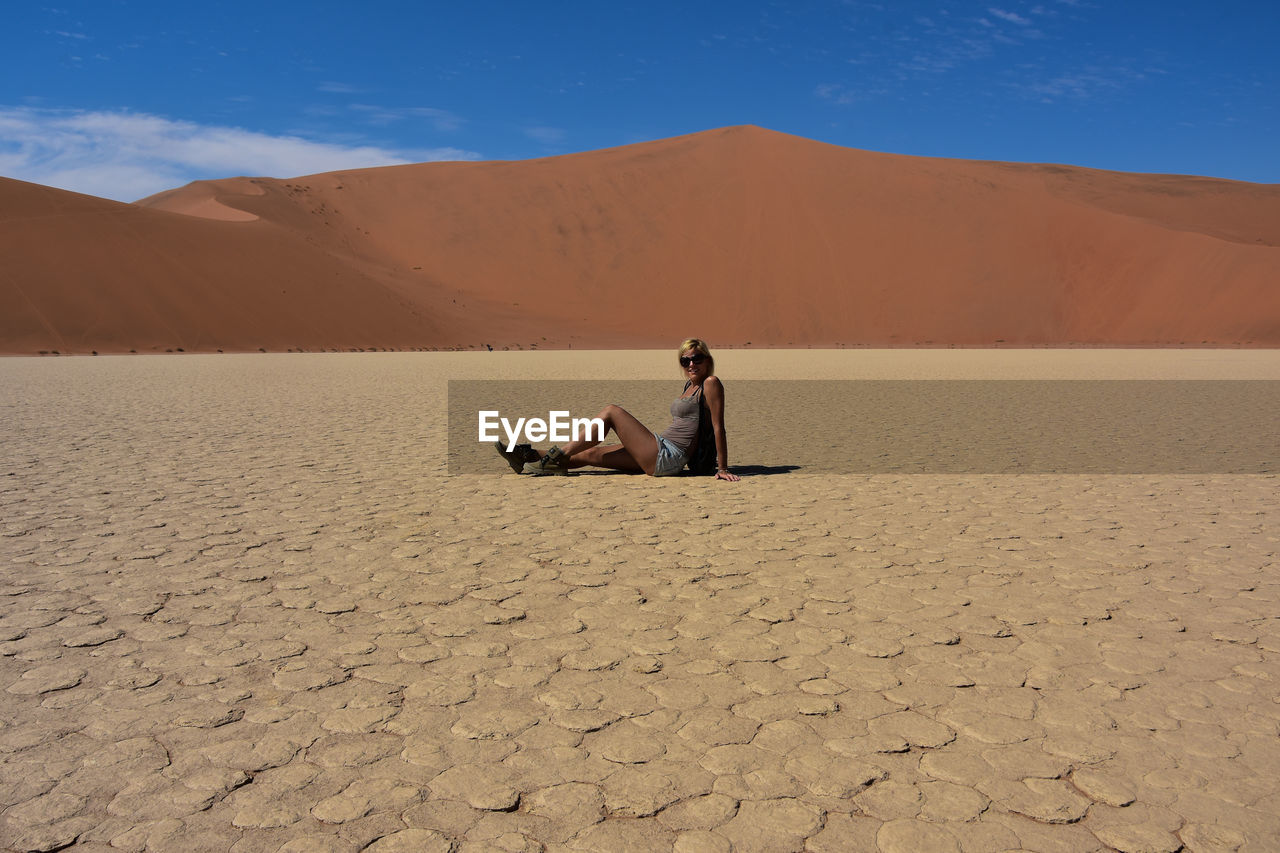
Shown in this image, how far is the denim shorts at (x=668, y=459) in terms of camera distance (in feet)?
23.2

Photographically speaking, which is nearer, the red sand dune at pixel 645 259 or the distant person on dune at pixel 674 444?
the distant person on dune at pixel 674 444

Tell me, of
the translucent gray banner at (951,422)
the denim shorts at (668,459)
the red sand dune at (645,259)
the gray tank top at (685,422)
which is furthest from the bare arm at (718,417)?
the red sand dune at (645,259)

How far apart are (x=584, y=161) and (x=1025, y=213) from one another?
33.0 metres

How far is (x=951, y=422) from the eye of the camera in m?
11.7

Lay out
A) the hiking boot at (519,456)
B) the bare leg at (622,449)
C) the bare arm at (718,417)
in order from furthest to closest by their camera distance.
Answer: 1. the hiking boot at (519,456)
2. the bare leg at (622,449)
3. the bare arm at (718,417)

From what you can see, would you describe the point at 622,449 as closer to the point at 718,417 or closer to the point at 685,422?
the point at 685,422

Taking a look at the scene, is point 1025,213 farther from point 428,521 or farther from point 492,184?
point 428,521

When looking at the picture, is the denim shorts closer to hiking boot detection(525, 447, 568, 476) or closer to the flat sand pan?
the flat sand pan

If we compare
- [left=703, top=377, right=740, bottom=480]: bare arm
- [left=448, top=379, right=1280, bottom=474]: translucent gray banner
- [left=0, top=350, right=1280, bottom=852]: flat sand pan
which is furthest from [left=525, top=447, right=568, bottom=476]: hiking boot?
[left=703, top=377, right=740, bottom=480]: bare arm

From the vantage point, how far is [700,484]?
702cm

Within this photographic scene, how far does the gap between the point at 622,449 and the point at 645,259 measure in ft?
175

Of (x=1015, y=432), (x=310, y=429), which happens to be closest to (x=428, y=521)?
(x=310, y=429)

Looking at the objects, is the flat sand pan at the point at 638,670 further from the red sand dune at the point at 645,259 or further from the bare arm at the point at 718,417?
the red sand dune at the point at 645,259

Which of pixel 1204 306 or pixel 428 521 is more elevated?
pixel 1204 306
